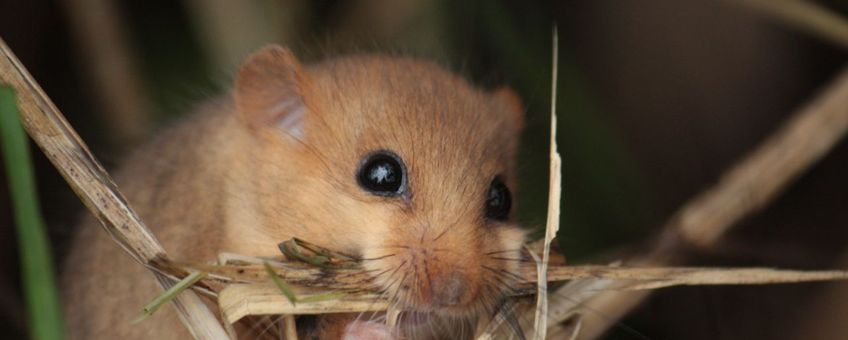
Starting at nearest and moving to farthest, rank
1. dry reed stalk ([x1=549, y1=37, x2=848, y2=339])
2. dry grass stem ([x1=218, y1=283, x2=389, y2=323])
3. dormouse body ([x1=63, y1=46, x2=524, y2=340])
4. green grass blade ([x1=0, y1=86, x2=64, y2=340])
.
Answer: green grass blade ([x1=0, y1=86, x2=64, y2=340]) → dry grass stem ([x1=218, y1=283, x2=389, y2=323]) → dormouse body ([x1=63, y1=46, x2=524, y2=340]) → dry reed stalk ([x1=549, y1=37, x2=848, y2=339])

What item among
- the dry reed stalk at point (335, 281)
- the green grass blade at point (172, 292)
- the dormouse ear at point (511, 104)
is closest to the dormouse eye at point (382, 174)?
the dry reed stalk at point (335, 281)

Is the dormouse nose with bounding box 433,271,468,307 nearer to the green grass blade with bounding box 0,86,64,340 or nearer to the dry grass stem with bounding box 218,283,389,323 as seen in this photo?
the dry grass stem with bounding box 218,283,389,323

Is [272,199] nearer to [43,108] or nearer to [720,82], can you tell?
[43,108]

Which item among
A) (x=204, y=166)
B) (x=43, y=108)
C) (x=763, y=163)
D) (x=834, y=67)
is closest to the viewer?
(x=43, y=108)

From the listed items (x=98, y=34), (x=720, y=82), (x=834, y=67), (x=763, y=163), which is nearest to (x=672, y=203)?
(x=720, y=82)

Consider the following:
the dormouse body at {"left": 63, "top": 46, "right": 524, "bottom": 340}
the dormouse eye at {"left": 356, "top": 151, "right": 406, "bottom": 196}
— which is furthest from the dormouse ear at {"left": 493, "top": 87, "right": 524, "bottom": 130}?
the dormouse eye at {"left": 356, "top": 151, "right": 406, "bottom": 196}

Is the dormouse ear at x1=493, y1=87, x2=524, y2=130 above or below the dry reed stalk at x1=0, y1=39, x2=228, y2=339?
above

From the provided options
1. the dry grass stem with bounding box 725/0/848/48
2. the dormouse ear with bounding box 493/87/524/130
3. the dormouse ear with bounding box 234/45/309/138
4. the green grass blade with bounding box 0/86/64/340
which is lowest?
the green grass blade with bounding box 0/86/64/340
